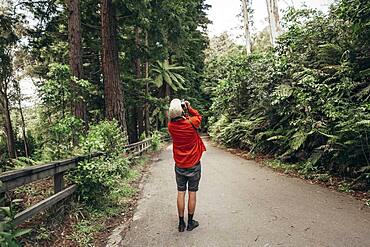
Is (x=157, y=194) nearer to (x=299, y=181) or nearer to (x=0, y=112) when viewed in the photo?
(x=299, y=181)

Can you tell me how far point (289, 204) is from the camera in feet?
17.7

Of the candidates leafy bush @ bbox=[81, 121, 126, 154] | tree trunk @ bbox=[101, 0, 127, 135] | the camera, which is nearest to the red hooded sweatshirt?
the camera

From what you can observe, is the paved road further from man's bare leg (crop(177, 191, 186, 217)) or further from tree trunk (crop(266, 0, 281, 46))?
tree trunk (crop(266, 0, 281, 46))

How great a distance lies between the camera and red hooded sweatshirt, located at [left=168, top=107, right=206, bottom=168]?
441cm

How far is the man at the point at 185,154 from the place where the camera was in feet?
14.4

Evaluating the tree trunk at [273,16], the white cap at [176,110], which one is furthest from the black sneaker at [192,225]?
the tree trunk at [273,16]

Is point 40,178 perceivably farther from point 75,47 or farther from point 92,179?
point 75,47

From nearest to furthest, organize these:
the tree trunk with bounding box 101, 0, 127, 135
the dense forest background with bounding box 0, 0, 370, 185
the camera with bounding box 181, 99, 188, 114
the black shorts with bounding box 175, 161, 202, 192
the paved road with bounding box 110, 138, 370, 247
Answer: the paved road with bounding box 110, 138, 370, 247
the black shorts with bounding box 175, 161, 202, 192
the camera with bounding box 181, 99, 188, 114
the dense forest background with bounding box 0, 0, 370, 185
the tree trunk with bounding box 101, 0, 127, 135

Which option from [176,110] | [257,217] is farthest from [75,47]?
[257,217]

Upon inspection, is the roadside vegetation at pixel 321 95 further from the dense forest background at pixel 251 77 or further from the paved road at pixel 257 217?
the paved road at pixel 257 217

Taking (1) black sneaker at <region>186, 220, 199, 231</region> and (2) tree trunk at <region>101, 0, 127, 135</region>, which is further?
(2) tree trunk at <region>101, 0, 127, 135</region>

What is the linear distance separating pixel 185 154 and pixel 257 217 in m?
1.68

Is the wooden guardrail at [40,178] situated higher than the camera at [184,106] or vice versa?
the camera at [184,106]

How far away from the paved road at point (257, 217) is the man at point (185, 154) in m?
0.43
